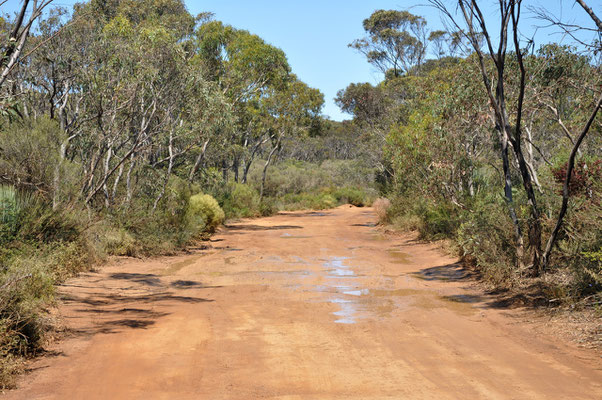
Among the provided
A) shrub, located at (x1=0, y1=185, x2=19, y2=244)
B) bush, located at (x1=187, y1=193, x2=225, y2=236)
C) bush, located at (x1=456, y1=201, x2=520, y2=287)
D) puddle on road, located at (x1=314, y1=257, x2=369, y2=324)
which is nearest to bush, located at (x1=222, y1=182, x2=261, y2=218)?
bush, located at (x1=187, y1=193, x2=225, y2=236)

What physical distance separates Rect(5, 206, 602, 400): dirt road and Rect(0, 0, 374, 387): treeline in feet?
2.50

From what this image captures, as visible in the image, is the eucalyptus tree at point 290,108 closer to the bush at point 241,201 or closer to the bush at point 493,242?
the bush at point 241,201

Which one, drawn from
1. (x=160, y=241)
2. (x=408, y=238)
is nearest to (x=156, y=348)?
(x=160, y=241)

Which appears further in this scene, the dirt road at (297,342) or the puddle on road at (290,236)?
the puddle on road at (290,236)

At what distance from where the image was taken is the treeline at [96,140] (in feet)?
29.4

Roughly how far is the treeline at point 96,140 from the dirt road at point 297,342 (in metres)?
0.76

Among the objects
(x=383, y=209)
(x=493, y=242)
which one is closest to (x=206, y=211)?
(x=383, y=209)

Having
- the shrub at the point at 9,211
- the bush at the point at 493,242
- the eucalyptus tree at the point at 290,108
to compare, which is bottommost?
the bush at the point at 493,242

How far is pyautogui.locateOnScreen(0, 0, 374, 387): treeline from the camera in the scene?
896 centimetres

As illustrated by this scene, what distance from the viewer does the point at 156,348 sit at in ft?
23.4

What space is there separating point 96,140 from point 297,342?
12030 mm

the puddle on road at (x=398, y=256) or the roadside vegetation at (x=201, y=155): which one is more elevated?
the roadside vegetation at (x=201, y=155)

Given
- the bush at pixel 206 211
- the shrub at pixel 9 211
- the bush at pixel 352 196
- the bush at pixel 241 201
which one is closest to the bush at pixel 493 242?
the shrub at pixel 9 211

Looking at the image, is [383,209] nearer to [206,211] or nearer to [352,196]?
[206,211]
